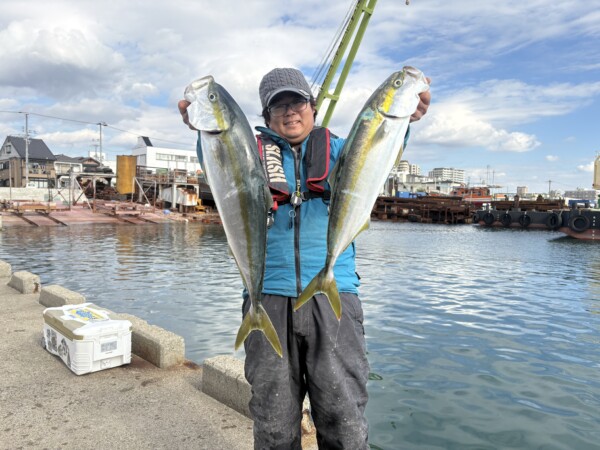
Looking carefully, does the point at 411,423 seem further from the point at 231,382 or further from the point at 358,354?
the point at 358,354

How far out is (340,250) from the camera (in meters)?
3.02

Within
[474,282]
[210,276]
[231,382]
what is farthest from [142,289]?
[474,282]

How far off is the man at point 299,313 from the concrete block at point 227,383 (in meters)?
2.02

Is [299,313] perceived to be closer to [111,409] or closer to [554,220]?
[111,409]

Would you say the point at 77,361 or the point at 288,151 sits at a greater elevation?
the point at 288,151

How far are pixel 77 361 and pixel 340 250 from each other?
4664mm

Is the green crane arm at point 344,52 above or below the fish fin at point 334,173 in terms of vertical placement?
above

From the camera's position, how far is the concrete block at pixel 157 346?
636 cm

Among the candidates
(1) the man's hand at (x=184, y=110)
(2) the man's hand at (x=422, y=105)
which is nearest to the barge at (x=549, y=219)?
(2) the man's hand at (x=422, y=105)

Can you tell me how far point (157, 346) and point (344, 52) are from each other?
39799 millimetres

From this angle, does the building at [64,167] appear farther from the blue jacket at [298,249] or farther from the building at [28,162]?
the blue jacket at [298,249]

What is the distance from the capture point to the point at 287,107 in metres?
3.21

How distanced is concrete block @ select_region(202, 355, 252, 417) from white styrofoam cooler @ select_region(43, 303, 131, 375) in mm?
1419

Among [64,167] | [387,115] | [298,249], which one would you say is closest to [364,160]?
[387,115]
